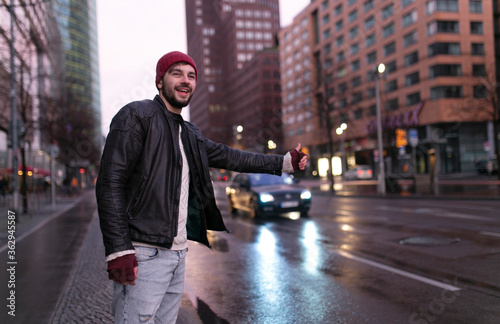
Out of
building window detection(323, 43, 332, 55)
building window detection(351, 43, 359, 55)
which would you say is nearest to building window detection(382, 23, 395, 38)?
building window detection(351, 43, 359, 55)

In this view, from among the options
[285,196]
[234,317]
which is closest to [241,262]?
[234,317]

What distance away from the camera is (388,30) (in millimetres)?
50812

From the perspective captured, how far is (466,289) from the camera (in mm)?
4555

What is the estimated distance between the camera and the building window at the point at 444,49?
140 feet

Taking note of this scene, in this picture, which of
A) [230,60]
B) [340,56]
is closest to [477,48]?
[340,56]

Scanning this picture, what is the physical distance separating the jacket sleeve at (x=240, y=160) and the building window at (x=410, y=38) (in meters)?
48.7

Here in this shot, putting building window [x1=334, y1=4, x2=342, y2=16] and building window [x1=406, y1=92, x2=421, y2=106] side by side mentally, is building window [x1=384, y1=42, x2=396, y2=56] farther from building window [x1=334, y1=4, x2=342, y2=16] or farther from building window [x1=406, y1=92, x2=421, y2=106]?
building window [x1=334, y1=4, x2=342, y2=16]

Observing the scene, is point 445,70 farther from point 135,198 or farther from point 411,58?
point 135,198

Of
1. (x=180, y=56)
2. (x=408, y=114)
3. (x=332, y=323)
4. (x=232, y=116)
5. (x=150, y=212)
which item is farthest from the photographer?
(x=232, y=116)

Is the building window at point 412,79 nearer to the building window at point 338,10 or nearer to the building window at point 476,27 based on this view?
the building window at point 476,27

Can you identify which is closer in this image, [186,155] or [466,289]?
[186,155]

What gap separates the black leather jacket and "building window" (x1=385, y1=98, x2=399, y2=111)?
47.9m

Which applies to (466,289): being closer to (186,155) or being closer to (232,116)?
(186,155)

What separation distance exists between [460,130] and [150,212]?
4720 cm
